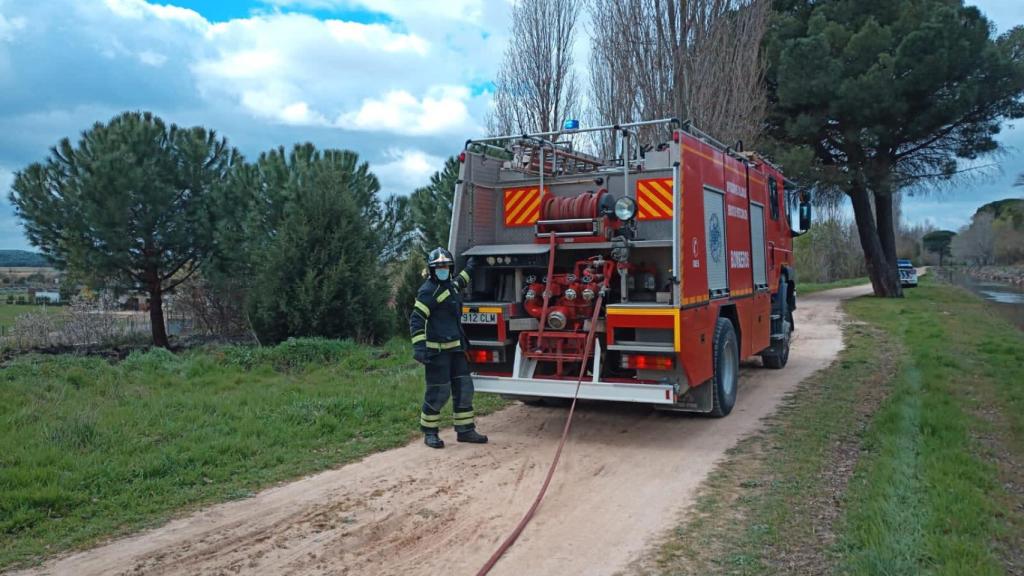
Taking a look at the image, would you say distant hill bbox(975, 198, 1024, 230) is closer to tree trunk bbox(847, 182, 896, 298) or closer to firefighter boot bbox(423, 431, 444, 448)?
tree trunk bbox(847, 182, 896, 298)

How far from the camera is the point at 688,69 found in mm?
19719

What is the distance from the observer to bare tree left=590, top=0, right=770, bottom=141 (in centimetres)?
1967

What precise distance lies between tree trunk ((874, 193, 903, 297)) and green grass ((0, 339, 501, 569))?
23.5 metres

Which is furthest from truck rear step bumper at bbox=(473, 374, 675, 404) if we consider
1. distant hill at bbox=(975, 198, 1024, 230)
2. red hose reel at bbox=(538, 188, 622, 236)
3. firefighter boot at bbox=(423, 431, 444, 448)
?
distant hill at bbox=(975, 198, 1024, 230)

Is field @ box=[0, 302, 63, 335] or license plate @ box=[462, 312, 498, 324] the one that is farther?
field @ box=[0, 302, 63, 335]

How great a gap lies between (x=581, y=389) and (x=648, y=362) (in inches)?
27.3

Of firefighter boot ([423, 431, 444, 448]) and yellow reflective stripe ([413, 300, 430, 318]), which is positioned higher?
yellow reflective stripe ([413, 300, 430, 318])

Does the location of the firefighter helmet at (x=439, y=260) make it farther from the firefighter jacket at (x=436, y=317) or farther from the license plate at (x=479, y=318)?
the license plate at (x=479, y=318)

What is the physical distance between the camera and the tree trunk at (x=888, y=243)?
29.3 m

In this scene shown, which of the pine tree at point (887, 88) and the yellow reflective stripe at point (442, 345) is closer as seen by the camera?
the yellow reflective stripe at point (442, 345)

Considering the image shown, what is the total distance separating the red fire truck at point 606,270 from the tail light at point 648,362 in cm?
1

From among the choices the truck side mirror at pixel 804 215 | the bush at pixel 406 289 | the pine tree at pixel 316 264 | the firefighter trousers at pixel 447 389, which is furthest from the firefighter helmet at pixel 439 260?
the bush at pixel 406 289

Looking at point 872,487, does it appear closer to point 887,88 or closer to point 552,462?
point 552,462

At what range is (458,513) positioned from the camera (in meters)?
5.51
